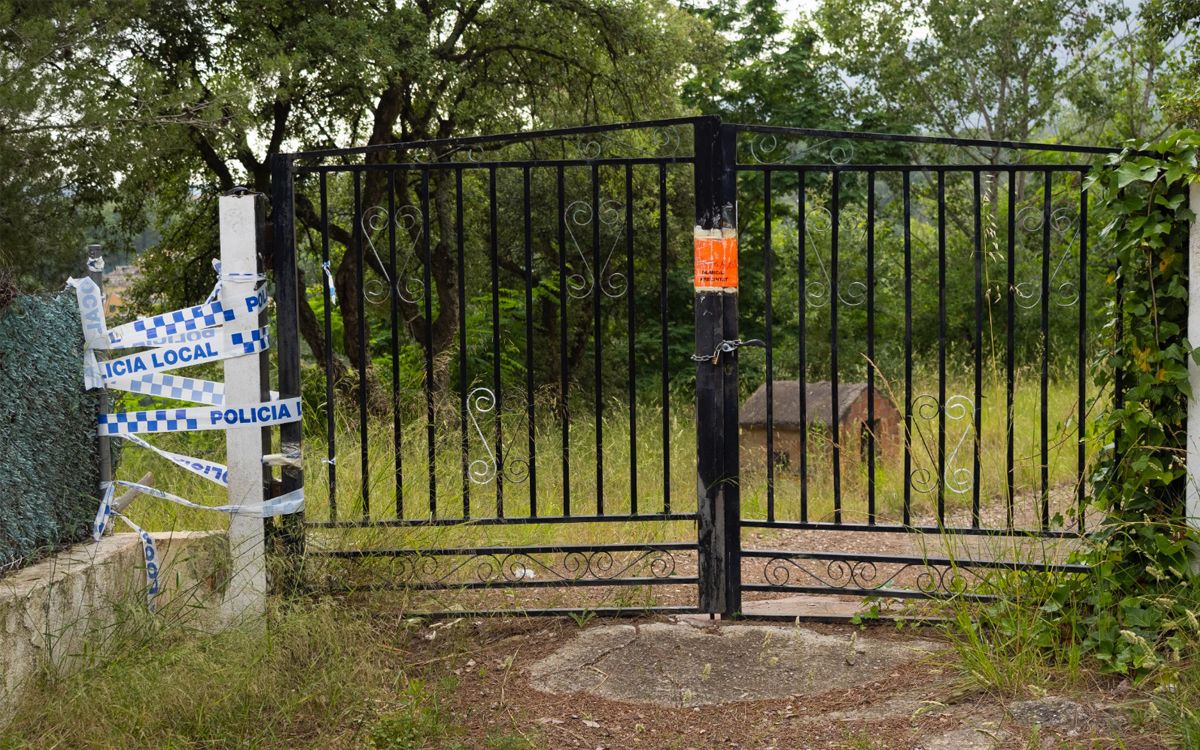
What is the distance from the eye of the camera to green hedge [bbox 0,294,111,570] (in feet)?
13.9

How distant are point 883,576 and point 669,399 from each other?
2.21m

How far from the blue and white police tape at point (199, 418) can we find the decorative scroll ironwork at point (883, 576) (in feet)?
7.84

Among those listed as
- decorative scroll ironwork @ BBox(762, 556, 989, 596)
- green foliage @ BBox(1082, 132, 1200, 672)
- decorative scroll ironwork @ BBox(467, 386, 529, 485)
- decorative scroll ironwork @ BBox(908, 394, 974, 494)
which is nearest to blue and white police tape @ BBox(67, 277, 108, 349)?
decorative scroll ironwork @ BBox(467, 386, 529, 485)

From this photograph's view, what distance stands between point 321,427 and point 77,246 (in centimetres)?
344

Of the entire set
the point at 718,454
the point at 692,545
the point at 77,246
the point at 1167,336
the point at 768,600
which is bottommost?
the point at 768,600

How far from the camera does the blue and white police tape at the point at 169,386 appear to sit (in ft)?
16.0

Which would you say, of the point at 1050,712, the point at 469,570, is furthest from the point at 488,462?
the point at 1050,712

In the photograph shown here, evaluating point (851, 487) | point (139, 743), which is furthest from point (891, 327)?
point (139, 743)

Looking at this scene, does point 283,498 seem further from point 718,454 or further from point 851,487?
point 851,487

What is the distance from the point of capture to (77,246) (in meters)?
12.1

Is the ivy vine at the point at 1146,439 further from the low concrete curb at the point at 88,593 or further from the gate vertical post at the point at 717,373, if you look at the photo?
the low concrete curb at the point at 88,593

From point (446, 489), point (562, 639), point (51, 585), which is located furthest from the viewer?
point (446, 489)

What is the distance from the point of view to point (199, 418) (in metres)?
4.96

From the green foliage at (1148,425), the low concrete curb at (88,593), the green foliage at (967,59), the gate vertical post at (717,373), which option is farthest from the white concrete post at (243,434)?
the green foliage at (967,59)
